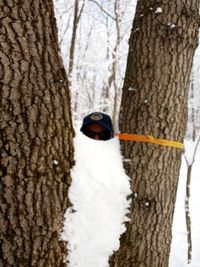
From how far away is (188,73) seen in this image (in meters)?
2.11

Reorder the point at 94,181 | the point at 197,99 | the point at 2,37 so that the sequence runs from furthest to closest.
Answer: the point at 197,99
the point at 94,181
the point at 2,37

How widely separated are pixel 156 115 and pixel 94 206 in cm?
62

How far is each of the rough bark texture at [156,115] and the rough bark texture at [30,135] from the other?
48 cm

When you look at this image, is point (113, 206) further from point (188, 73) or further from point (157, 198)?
point (188, 73)

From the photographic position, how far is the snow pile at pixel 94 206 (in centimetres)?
182

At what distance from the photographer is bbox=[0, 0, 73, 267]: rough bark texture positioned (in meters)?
1.58

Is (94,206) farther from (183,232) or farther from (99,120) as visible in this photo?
(183,232)

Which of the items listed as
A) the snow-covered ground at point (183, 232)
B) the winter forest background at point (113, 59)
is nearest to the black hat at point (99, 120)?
the winter forest background at point (113, 59)

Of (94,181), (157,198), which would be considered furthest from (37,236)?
(157,198)

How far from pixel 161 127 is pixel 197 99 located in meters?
25.3

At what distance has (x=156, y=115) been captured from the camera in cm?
202

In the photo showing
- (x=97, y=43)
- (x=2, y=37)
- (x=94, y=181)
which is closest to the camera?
(x=2, y=37)

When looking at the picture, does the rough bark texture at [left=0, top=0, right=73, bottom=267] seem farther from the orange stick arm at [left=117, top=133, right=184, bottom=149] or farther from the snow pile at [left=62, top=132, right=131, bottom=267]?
the orange stick arm at [left=117, top=133, right=184, bottom=149]

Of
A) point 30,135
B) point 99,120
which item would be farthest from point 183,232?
point 30,135
